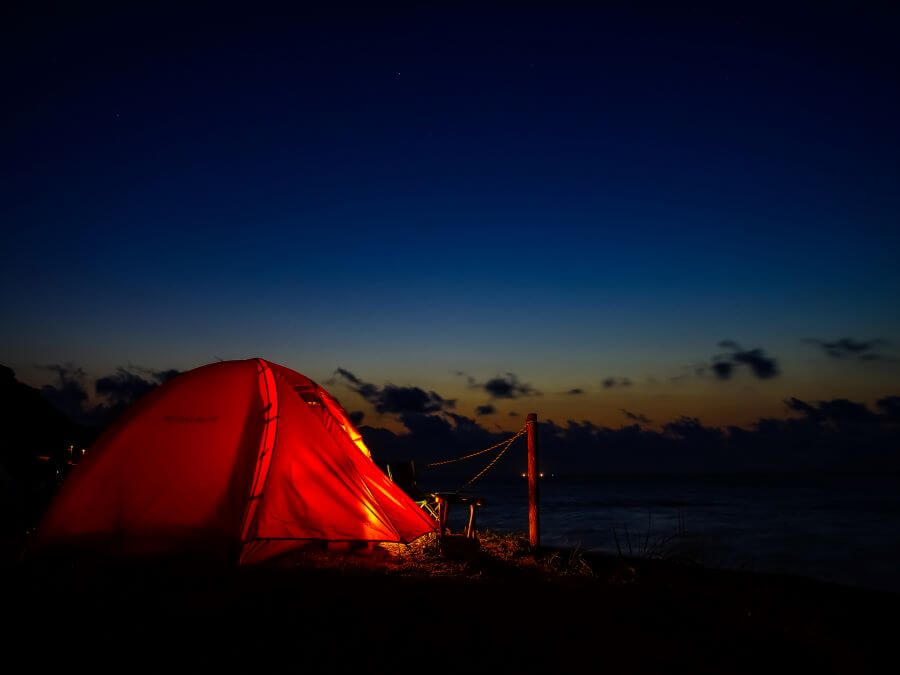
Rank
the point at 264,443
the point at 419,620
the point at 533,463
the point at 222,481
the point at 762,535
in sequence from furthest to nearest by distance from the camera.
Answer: the point at 762,535, the point at 533,463, the point at 264,443, the point at 222,481, the point at 419,620

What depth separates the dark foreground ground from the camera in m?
3.88

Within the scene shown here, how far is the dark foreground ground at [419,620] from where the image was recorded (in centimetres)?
388

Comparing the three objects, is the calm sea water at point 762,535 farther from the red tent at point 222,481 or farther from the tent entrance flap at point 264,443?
the tent entrance flap at point 264,443

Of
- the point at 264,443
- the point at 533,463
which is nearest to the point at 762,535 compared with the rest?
the point at 533,463

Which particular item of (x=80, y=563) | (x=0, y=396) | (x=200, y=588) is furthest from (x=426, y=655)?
(x=0, y=396)

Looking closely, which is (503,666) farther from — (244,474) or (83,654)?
(244,474)

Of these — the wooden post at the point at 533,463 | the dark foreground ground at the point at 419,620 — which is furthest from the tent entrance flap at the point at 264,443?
the wooden post at the point at 533,463

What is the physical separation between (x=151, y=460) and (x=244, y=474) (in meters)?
1.20

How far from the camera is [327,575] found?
6074mm

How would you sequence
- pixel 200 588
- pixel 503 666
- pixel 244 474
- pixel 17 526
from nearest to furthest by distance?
pixel 503 666, pixel 200 588, pixel 244 474, pixel 17 526

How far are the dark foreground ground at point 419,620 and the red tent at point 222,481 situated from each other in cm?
39

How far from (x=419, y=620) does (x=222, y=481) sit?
10.8ft

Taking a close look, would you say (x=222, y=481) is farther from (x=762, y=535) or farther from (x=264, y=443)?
(x=762, y=535)

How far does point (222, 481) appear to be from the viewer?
6.82 m
